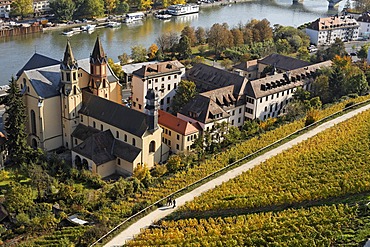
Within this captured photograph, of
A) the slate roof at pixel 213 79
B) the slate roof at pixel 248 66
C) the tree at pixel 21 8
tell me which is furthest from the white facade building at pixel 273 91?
the tree at pixel 21 8

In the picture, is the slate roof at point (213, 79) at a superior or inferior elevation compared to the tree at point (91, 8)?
inferior

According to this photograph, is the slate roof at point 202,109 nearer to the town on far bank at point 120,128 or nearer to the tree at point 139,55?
the town on far bank at point 120,128

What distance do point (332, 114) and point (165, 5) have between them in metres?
50.8

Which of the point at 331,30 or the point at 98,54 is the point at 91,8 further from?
the point at 98,54

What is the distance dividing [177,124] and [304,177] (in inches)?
345

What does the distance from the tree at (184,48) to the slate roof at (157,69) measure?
1177 cm

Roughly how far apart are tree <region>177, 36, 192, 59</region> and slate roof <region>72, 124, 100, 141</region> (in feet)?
66.2

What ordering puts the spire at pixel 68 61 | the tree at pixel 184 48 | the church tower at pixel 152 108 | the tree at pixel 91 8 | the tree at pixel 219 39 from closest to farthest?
1. the church tower at pixel 152 108
2. the spire at pixel 68 61
3. the tree at pixel 184 48
4. the tree at pixel 219 39
5. the tree at pixel 91 8

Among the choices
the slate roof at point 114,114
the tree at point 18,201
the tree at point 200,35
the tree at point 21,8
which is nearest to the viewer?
the tree at point 18,201

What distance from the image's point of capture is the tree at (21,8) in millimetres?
63250

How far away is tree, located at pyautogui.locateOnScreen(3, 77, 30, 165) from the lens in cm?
2623

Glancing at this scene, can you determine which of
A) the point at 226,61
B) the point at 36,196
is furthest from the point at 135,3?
the point at 36,196

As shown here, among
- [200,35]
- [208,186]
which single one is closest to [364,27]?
[200,35]

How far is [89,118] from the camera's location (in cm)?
2861
